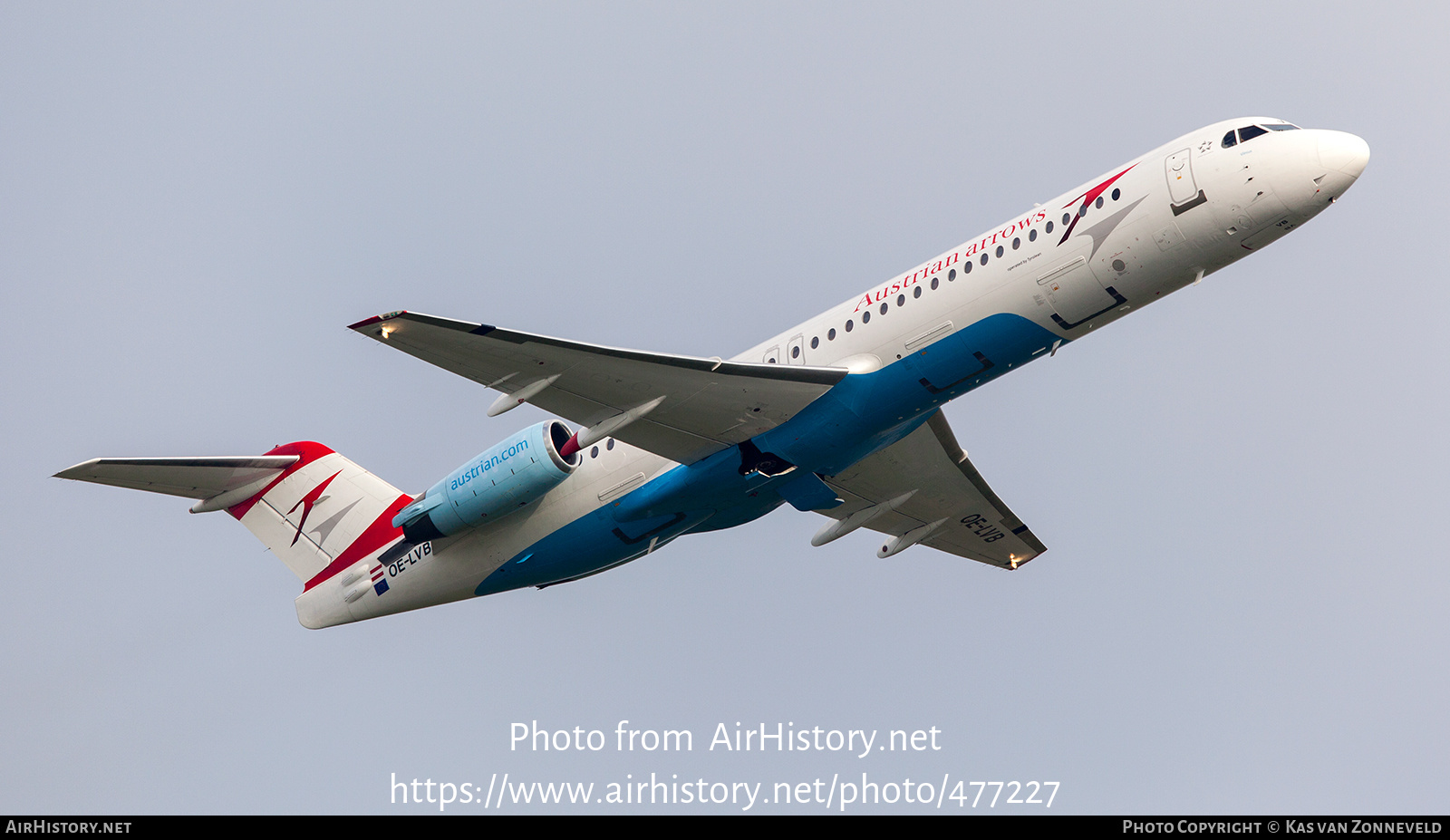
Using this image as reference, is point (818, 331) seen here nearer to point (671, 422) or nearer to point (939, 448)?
point (671, 422)

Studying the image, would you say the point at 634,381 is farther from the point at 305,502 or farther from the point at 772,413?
the point at 305,502

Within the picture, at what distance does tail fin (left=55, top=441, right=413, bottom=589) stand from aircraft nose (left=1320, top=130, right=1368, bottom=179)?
18.9 metres

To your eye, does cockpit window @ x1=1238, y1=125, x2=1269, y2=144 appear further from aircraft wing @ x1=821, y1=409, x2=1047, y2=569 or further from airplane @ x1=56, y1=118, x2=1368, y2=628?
aircraft wing @ x1=821, y1=409, x2=1047, y2=569

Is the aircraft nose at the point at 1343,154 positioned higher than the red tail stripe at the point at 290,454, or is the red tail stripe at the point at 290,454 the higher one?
the aircraft nose at the point at 1343,154

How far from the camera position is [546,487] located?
25.0 meters

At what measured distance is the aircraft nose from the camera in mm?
19859

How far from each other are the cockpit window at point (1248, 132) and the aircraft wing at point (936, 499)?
7.93 metres

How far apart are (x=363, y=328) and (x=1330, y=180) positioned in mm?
14626

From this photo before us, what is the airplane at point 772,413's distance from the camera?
2075 centimetres

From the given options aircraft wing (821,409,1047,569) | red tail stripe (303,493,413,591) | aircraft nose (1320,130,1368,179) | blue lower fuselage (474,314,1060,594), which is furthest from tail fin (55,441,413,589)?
aircraft nose (1320,130,1368,179)

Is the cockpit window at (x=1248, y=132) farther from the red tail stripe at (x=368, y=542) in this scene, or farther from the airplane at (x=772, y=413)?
the red tail stripe at (x=368, y=542)

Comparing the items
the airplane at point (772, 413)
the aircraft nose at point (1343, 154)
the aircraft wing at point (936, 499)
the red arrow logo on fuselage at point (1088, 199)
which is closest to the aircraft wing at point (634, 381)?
the airplane at point (772, 413)

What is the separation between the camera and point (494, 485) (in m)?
25.1

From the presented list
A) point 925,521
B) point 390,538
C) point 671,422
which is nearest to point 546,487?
point 671,422
